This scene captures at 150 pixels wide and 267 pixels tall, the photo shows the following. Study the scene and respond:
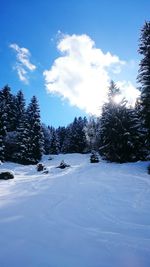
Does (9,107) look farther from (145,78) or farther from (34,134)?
(145,78)

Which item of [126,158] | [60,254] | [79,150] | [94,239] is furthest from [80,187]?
[79,150]

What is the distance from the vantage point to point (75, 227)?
8562 millimetres

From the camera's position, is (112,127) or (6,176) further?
(112,127)

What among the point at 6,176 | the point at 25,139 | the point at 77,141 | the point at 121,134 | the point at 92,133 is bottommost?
the point at 6,176

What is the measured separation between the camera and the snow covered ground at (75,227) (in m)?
6.08

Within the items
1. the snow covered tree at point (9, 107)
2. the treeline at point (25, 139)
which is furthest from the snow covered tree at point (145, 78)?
the snow covered tree at point (9, 107)

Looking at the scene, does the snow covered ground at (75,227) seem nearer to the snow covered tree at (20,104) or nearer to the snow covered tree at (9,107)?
the snow covered tree at (9,107)

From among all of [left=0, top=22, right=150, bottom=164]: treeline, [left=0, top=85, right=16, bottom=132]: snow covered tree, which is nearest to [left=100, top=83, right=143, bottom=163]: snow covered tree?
[left=0, top=22, right=150, bottom=164]: treeline

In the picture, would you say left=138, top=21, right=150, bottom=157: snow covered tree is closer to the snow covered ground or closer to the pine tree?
the snow covered ground

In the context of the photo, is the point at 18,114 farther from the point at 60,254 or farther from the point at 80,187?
the point at 60,254

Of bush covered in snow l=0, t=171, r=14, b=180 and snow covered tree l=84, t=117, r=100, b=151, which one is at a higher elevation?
snow covered tree l=84, t=117, r=100, b=151

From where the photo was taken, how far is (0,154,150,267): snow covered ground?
6078mm

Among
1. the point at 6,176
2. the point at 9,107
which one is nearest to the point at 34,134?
the point at 9,107

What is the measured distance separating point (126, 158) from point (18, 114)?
124ft
